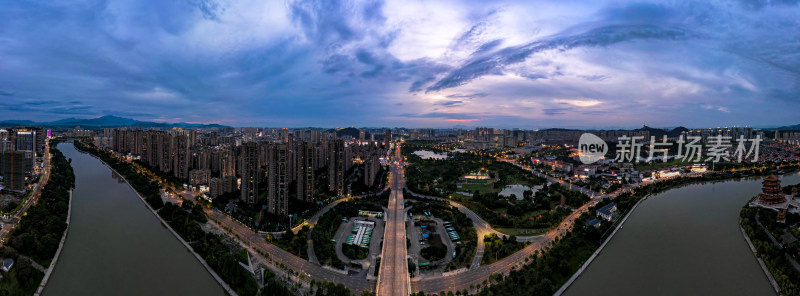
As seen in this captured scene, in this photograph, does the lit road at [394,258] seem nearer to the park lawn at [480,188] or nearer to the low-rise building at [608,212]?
the park lawn at [480,188]

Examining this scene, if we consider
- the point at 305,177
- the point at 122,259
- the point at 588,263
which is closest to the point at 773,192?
the point at 588,263

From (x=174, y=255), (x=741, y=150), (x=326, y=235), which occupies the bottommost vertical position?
(x=174, y=255)

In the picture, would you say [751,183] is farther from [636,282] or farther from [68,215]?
[68,215]

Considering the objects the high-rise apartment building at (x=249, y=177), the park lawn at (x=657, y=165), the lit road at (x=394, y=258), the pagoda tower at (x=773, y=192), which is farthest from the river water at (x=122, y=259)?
the park lawn at (x=657, y=165)

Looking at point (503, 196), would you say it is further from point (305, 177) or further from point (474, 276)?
point (305, 177)

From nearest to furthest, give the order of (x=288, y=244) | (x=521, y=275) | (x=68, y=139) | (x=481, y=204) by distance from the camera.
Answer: (x=521, y=275) → (x=288, y=244) → (x=481, y=204) → (x=68, y=139)


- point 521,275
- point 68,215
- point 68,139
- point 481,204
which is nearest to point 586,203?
point 481,204

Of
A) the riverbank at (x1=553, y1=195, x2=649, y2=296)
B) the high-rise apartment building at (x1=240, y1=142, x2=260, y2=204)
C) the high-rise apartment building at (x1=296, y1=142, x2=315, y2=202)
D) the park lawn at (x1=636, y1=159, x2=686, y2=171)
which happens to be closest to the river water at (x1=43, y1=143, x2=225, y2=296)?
the high-rise apartment building at (x1=240, y1=142, x2=260, y2=204)
